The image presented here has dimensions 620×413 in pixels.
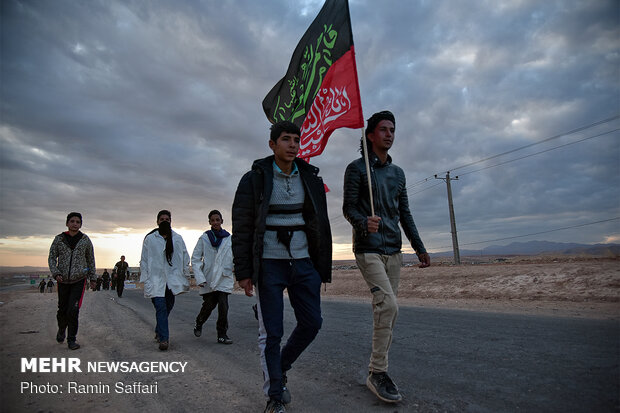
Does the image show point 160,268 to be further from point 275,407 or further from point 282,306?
point 275,407

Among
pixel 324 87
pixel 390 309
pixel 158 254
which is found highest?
pixel 324 87

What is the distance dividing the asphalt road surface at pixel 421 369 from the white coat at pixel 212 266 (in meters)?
0.91

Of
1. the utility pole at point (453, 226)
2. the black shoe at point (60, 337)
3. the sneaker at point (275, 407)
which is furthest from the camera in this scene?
the utility pole at point (453, 226)

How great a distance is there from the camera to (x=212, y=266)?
646 cm

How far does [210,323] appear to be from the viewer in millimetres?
8391

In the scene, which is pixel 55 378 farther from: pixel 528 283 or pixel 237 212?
pixel 528 283

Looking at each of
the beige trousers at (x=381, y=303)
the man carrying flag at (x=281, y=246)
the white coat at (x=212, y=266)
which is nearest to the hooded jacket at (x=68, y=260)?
the white coat at (x=212, y=266)

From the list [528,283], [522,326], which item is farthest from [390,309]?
[528,283]

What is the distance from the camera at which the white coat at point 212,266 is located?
633cm

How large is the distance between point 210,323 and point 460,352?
5.95m

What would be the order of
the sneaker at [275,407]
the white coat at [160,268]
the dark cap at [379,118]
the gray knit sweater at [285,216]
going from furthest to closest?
the white coat at [160,268], the dark cap at [379,118], the gray knit sweater at [285,216], the sneaker at [275,407]

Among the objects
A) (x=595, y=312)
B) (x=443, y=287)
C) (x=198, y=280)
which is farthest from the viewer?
(x=443, y=287)

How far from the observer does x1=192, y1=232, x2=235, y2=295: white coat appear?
633 cm

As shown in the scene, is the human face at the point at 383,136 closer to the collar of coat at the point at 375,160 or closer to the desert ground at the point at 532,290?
the collar of coat at the point at 375,160
